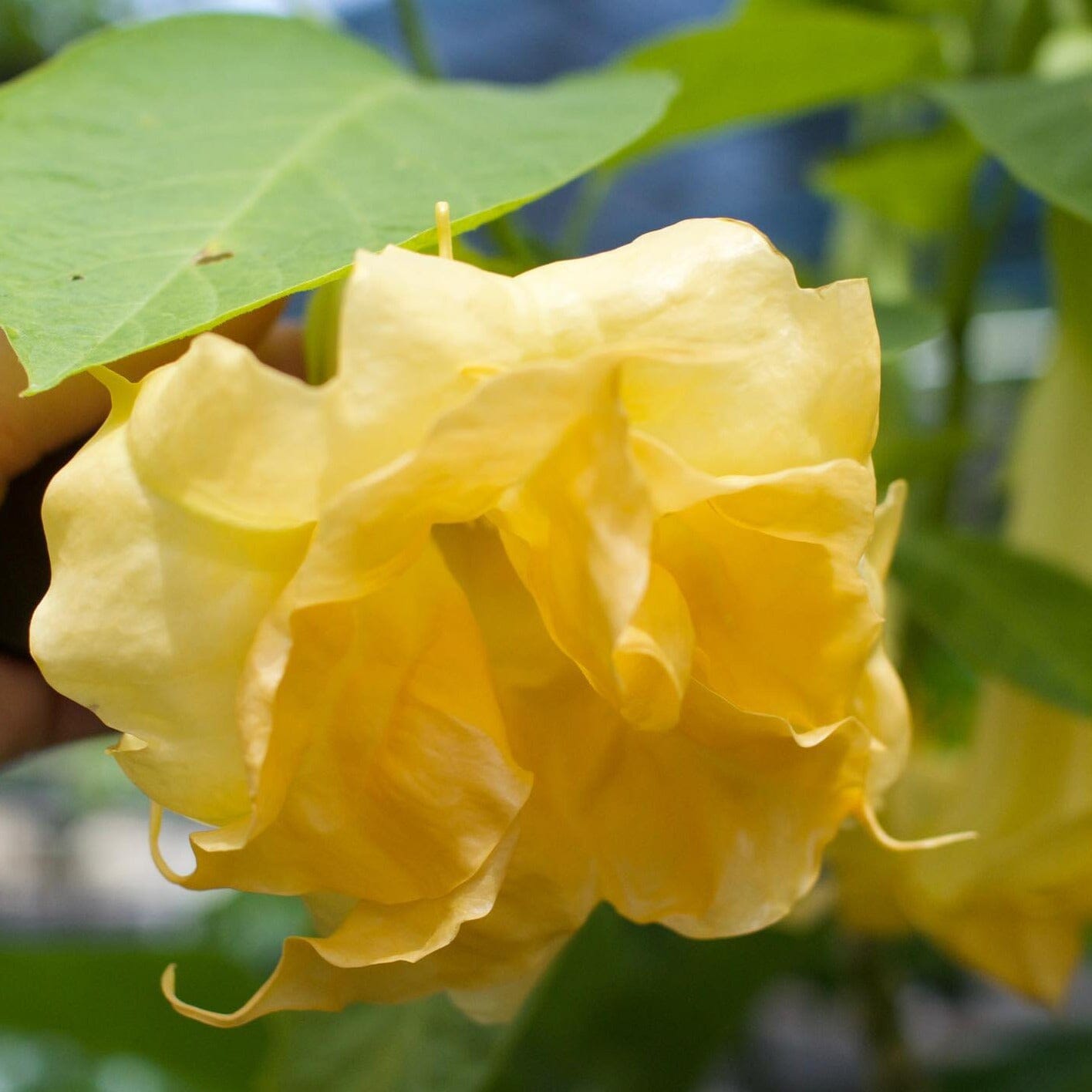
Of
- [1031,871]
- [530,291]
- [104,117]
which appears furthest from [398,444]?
[1031,871]

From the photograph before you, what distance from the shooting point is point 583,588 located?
220 mm

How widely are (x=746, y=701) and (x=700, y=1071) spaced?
682 millimetres

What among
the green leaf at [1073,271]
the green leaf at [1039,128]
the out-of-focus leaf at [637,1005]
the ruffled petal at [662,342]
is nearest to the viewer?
the ruffled petal at [662,342]

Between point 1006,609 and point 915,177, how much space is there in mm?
283

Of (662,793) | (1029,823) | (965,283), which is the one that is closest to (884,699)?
(662,793)

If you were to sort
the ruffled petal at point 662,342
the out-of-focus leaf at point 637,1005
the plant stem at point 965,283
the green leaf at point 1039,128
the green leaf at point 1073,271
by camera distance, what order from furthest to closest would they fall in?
the out-of-focus leaf at point 637,1005, the plant stem at point 965,283, the green leaf at point 1073,271, the green leaf at point 1039,128, the ruffled petal at point 662,342

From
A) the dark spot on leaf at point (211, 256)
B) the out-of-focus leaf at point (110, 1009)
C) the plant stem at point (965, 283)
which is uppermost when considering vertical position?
the dark spot on leaf at point (211, 256)

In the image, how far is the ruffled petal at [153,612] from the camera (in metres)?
0.22

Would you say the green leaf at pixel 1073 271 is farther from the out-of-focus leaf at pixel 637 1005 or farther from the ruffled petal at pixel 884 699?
the out-of-focus leaf at pixel 637 1005

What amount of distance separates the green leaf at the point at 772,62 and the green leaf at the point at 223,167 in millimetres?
130

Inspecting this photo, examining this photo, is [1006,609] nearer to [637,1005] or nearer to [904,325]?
[904,325]

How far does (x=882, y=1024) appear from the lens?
0.67 m

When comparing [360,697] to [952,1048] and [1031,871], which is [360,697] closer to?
[1031,871]

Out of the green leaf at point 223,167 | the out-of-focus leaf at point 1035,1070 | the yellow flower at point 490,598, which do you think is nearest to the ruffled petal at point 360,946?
the yellow flower at point 490,598
